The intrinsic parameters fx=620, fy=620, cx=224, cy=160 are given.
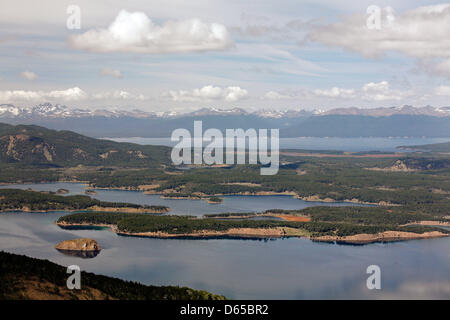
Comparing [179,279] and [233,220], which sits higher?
[233,220]

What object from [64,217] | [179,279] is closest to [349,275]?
[179,279]

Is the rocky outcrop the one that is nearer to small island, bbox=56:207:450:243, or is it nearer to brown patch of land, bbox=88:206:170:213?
small island, bbox=56:207:450:243

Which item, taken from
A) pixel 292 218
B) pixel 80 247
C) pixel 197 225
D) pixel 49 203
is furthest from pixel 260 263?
pixel 49 203
